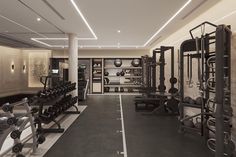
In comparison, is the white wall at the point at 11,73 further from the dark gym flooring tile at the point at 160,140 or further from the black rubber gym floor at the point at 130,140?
the dark gym flooring tile at the point at 160,140

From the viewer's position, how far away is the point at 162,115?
6203 mm

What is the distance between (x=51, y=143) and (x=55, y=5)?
2.71 m

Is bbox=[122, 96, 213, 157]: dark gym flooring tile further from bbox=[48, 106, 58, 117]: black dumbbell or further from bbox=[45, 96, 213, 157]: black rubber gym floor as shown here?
bbox=[48, 106, 58, 117]: black dumbbell

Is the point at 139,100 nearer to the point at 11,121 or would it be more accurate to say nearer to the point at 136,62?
the point at 11,121

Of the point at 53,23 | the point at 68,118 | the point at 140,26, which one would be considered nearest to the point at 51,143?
the point at 68,118

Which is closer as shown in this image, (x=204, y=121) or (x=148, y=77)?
(x=204, y=121)

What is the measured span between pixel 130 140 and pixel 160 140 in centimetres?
58

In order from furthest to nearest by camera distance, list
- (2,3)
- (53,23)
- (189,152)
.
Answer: (53,23)
(2,3)
(189,152)

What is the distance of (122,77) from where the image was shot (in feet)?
41.4

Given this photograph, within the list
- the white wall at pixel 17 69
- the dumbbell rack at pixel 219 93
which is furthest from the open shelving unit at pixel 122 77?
the dumbbell rack at pixel 219 93

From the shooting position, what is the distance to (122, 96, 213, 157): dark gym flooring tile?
10.9 feet

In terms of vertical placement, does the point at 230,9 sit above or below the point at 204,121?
above

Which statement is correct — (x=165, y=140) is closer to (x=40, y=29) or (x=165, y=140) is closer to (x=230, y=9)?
(x=230, y=9)

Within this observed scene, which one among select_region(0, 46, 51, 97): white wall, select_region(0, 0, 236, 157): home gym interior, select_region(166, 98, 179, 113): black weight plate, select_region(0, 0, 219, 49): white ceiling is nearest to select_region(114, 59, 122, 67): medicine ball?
select_region(0, 46, 51, 97): white wall
